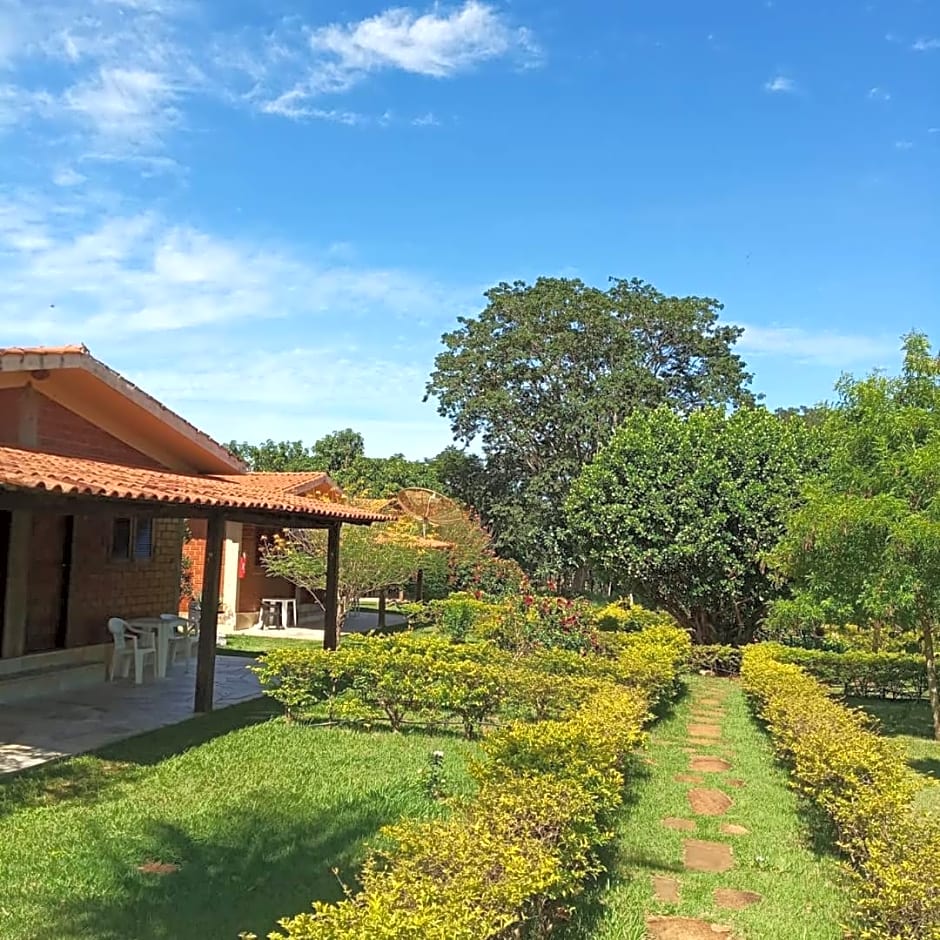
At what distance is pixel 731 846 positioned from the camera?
6.54 m

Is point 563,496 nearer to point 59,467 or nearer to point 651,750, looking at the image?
point 651,750

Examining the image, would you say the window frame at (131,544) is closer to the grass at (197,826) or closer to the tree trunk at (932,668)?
the grass at (197,826)

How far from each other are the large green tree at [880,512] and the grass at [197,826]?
4892 millimetres

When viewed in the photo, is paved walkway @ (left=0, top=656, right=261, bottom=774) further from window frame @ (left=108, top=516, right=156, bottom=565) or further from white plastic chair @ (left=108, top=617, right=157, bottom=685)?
window frame @ (left=108, top=516, right=156, bottom=565)

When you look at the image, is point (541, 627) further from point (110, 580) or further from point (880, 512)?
point (110, 580)

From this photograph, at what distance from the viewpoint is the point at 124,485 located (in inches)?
338

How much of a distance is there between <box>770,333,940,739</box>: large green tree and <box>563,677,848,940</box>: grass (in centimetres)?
252

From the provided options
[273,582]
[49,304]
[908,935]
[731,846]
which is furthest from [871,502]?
[273,582]

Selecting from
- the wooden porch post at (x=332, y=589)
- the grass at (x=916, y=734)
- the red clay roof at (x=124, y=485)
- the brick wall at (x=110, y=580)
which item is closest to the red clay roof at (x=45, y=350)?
the red clay roof at (x=124, y=485)

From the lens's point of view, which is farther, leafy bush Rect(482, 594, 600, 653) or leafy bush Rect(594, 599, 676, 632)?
leafy bush Rect(594, 599, 676, 632)

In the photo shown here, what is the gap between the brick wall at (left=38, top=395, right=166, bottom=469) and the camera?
10.9 m

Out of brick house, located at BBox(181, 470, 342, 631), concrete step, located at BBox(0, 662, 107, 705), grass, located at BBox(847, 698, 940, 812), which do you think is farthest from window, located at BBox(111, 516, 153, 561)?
grass, located at BBox(847, 698, 940, 812)

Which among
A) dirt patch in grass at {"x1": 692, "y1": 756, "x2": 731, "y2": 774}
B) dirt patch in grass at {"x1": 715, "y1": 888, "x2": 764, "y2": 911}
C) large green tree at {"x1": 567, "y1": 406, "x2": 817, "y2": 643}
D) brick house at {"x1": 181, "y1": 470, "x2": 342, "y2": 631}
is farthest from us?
brick house at {"x1": 181, "y1": 470, "x2": 342, "y2": 631}

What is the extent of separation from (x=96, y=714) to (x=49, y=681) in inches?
63.3
